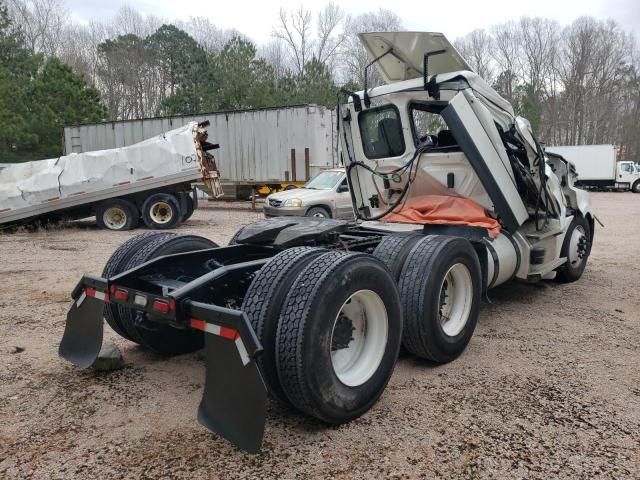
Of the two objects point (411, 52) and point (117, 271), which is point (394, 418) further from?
point (411, 52)

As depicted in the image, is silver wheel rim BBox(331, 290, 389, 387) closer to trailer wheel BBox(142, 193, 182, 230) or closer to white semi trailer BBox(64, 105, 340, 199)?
trailer wheel BBox(142, 193, 182, 230)

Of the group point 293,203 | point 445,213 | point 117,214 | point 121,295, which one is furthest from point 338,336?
point 117,214

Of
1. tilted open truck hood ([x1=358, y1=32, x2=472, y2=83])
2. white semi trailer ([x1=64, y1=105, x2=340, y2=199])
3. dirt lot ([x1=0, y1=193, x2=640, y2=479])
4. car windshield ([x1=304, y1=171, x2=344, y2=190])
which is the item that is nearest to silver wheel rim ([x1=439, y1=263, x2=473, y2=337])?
dirt lot ([x1=0, y1=193, x2=640, y2=479])

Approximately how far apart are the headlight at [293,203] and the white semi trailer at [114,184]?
8.55 feet

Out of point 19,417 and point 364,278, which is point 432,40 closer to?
point 364,278

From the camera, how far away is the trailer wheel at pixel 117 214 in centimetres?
1362

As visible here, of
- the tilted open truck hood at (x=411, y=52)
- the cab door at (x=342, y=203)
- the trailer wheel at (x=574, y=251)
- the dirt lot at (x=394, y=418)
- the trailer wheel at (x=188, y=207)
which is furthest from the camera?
the trailer wheel at (x=188, y=207)

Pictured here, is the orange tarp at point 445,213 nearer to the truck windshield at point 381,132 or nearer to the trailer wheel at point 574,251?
the truck windshield at point 381,132

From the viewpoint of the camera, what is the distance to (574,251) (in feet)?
22.0

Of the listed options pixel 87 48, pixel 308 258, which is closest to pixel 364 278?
pixel 308 258

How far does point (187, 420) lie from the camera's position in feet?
10.2

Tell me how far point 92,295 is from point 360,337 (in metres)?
1.80

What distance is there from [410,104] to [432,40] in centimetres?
66

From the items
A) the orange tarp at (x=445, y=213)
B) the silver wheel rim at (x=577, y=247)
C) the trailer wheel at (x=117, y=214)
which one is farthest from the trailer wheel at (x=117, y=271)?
the trailer wheel at (x=117, y=214)
